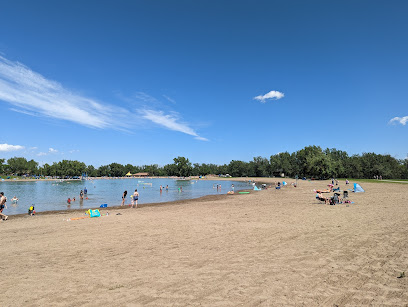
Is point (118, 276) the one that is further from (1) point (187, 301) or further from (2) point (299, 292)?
(2) point (299, 292)

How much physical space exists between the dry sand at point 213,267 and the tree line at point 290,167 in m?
83.1

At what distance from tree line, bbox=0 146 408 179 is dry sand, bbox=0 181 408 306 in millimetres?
83131

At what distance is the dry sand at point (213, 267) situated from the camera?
4.88m

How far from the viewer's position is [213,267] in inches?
259

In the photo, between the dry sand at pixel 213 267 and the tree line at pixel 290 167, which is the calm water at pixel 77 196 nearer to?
the dry sand at pixel 213 267

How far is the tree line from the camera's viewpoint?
84000 mm

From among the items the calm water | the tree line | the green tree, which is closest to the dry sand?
the calm water

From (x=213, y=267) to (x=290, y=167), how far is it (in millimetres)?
122817

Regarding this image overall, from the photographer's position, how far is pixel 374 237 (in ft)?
29.9

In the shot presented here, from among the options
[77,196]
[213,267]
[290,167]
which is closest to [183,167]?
[290,167]

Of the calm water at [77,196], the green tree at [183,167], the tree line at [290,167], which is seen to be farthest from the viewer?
the green tree at [183,167]

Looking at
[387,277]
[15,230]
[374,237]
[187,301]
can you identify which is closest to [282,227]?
[374,237]

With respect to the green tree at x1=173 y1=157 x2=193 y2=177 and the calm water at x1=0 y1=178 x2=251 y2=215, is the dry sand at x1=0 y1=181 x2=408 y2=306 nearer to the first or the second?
the calm water at x1=0 y1=178 x2=251 y2=215

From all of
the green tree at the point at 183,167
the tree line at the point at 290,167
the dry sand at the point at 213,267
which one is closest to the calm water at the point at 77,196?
the dry sand at the point at 213,267
